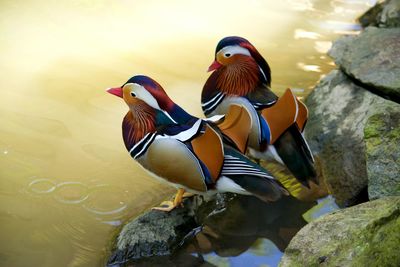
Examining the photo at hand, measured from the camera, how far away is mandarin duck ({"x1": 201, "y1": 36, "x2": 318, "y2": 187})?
3016 millimetres

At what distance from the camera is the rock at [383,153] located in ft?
8.28

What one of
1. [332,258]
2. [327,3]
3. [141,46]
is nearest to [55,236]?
[332,258]

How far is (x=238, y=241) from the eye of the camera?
2.83 metres

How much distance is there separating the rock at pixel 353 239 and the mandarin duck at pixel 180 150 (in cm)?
40

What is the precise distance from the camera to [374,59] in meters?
3.73

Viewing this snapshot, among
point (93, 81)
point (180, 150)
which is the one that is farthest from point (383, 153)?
point (93, 81)

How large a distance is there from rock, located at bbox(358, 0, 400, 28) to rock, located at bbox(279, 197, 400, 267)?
257 cm

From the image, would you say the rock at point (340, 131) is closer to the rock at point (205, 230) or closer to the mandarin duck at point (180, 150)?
the rock at point (205, 230)

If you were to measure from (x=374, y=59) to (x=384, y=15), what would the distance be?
1302 mm

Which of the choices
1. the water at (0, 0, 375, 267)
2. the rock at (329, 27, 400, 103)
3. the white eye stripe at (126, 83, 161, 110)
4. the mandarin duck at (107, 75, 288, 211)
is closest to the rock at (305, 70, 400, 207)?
the rock at (329, 27, 400, 103)

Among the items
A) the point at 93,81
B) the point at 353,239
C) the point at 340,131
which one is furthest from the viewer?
the point at 93,81

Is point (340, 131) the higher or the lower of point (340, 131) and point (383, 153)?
the lower

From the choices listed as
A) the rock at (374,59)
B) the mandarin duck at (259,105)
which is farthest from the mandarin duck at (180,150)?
the rock at (374,59)

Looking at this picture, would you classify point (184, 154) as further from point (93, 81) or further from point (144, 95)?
point (93, 81)
